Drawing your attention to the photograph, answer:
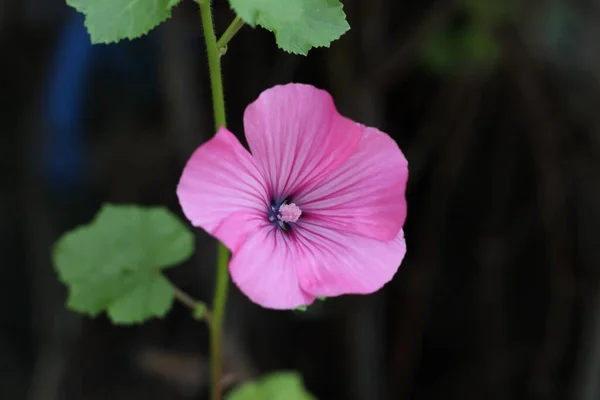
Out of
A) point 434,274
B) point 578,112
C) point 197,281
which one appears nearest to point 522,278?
point 434,274

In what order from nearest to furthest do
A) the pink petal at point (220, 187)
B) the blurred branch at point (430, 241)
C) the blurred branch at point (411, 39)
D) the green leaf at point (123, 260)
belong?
the pink petal at point (220, 187) → the green leaf at point (123, 260) → the blurred branch at point (411, 39) → the blurred branch at point (430, 241)

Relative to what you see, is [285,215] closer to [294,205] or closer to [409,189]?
[294,205]

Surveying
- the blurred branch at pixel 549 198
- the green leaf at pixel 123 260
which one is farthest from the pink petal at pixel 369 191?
the blurred branch at pixel 549 198

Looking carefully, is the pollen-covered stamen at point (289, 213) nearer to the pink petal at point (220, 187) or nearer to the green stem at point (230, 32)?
the pink petal at point (220, 187)

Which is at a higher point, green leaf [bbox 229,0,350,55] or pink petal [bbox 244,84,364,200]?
green leaf [bbox 229,0,350,55]

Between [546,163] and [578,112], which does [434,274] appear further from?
[578,112]

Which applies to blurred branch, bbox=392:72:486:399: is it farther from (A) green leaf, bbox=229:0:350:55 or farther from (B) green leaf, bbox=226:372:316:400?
(A) green leaf, bbox=229:0:350:55

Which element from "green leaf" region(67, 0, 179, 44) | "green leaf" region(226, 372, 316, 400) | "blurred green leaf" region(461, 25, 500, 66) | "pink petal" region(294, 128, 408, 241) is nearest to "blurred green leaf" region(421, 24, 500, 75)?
"blurred green leaf" region(461, 25, 500, 66)
